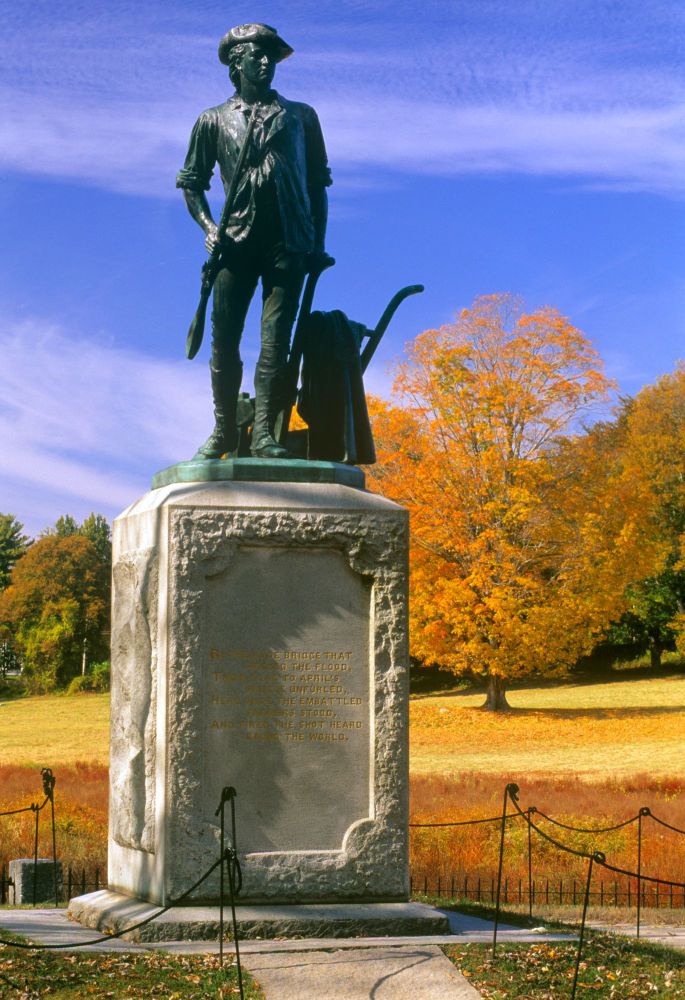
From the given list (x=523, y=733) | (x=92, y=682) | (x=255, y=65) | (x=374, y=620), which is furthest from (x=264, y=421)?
(x=92, y=682)

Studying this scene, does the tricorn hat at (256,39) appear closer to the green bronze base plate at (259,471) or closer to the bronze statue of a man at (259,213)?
the bronze statue of a man at (259,213)

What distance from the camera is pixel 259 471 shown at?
27.6 feet

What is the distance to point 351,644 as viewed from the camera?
27.0 ft

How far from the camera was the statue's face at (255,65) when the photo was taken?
29.5 feet

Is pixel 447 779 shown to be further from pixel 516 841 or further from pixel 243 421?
pixel 243 421

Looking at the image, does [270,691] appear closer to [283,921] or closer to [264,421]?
[283,921]

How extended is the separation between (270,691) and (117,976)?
194 cm

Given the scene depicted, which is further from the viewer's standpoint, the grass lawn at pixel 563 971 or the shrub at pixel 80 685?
the shrub at pixel 80 685

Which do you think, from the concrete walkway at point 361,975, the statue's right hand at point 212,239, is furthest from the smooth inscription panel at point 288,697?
the statue's right hand at point 212,239

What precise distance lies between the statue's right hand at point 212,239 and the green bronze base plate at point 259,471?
152 cm

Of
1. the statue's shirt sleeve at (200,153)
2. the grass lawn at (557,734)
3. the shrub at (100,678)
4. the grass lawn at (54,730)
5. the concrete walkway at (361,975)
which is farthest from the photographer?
the shrub at (100,678)

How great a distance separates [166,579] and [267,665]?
0.82 meters

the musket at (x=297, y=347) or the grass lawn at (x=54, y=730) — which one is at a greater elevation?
the musket at (x=297, y=347)

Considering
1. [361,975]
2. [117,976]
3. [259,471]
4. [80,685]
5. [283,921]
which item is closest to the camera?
[117,976]
